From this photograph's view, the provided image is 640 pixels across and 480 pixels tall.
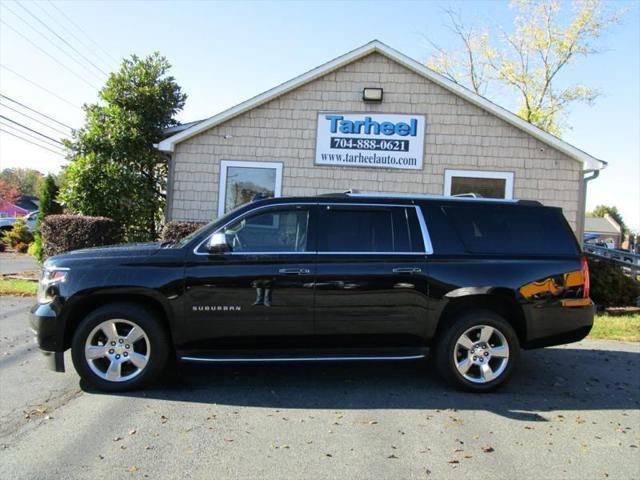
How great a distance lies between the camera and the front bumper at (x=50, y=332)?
484 cm

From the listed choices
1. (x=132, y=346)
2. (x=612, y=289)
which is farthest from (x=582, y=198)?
(x=132, y=346)

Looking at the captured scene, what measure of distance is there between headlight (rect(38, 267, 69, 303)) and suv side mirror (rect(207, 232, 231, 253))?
1328 mm

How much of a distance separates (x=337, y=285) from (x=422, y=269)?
2.78ft

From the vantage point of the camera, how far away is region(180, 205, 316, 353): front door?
4898 millimetres

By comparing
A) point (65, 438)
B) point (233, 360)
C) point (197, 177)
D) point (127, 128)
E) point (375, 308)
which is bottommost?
point (65, 438)

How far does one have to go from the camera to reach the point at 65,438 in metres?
3.93

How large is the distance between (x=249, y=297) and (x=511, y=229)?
275cm

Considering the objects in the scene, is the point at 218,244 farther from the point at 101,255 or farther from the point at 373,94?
the point at 373,94

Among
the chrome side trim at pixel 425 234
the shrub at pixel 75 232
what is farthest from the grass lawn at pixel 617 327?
the shrub at pixel 75 232

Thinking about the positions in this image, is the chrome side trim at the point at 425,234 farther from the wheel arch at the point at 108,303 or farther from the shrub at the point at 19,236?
the shrub at the point at 19,236

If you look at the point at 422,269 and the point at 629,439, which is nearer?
the point at 629,439

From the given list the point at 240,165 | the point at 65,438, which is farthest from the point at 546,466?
the point at 240,165

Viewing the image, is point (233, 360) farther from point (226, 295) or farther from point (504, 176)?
point (504, 176)

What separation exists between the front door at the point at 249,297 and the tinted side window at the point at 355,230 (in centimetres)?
26
